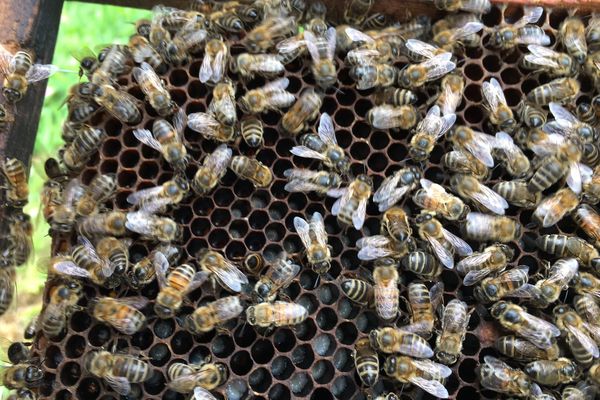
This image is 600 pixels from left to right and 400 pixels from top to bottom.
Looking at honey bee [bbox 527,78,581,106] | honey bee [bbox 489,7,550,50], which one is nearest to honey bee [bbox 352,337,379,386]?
honey bee [bbox 527,78,581,106]

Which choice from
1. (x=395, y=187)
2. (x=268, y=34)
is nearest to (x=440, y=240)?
(x=395, y=187)

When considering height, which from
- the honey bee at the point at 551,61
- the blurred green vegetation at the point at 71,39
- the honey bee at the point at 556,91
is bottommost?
the blurred green vegetation at the point at 71,39

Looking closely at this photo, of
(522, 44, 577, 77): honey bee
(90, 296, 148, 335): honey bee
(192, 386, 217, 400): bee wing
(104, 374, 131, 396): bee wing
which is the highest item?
(522, 44, 577, 77): honey bee

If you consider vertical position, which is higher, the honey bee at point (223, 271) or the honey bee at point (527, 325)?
the honey bee at point (527, 325)

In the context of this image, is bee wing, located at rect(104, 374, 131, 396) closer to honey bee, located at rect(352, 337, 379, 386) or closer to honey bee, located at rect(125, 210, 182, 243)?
honey bee, located at rect(125, 210, 182, 243)

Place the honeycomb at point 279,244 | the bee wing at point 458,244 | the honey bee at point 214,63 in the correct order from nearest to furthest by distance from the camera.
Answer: the bee wing at point 458,244 → the honeycomb at point 279,244 → the honey bee at point 214,63

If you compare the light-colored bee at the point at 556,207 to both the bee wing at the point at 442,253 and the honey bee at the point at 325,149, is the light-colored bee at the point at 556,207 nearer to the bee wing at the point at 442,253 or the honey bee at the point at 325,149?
the bee wing at the point at 442,253

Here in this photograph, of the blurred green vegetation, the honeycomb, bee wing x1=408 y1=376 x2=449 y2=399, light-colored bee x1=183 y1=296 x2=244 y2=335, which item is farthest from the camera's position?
the blurred green vegetation

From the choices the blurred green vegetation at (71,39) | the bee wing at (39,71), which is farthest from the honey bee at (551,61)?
the blurred green vegetation at (71,39)
